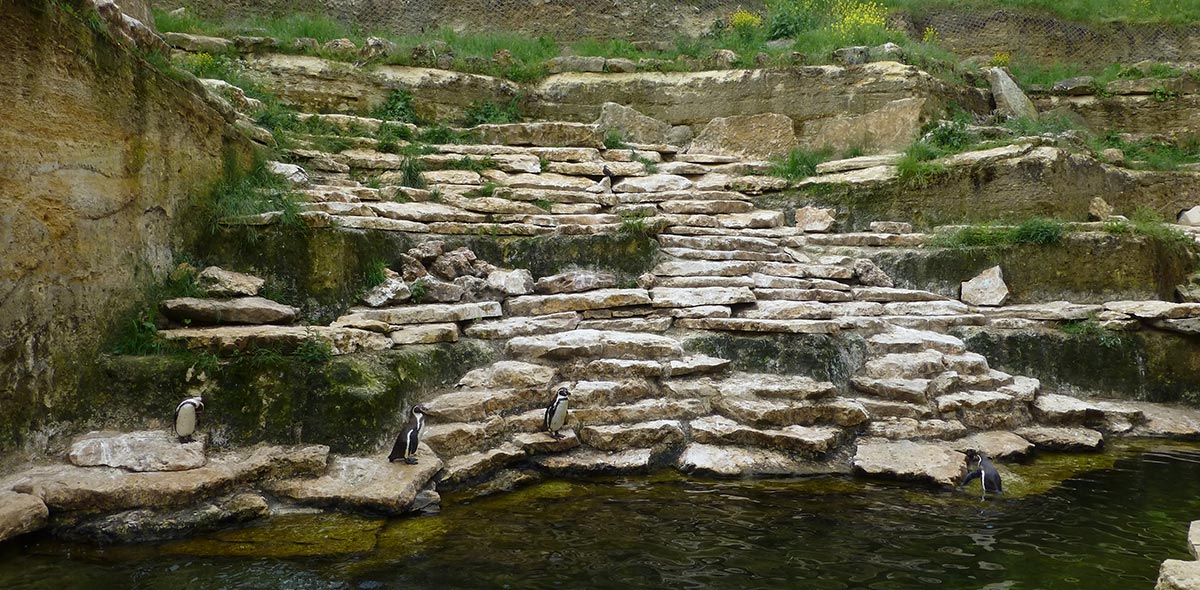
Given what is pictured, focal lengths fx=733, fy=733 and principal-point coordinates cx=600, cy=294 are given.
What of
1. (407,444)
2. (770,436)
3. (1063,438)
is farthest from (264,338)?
(1063,438)

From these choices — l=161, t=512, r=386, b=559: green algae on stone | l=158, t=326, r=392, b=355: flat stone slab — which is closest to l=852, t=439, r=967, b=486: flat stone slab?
l=161, t=512, r=386, b=559: green algae on stone

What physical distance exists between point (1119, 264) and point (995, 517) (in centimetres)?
517

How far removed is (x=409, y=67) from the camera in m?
12.5

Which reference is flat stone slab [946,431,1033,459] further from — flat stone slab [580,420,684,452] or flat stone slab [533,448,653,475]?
flat stone slab [533,448,653,475]

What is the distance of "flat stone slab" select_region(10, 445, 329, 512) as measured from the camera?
4.50 m

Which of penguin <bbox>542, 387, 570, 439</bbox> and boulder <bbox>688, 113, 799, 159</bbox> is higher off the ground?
boulder <bbox>688, 113, 799, 159</bbox>

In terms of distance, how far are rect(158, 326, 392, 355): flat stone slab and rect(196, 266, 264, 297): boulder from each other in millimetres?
507

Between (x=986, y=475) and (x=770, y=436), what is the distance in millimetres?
1604

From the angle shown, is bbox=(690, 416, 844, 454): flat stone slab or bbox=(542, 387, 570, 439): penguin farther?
bbox=(690, 416, 844, 454): flat stone slab

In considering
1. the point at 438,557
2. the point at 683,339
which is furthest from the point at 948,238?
the point at 438,557

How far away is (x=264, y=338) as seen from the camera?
5602mm

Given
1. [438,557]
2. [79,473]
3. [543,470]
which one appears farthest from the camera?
[543,470]

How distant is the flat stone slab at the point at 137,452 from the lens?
484 centimetres

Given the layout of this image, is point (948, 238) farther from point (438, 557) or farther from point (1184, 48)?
point (1184, 48)
